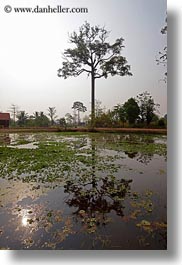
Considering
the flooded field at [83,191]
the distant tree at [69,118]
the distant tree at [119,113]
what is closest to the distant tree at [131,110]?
the distant tree at [119,113]

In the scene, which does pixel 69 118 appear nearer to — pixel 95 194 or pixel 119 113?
pixel 119 113

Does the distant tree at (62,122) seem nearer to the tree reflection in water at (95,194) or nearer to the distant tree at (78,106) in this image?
the distant tree at (78,106)

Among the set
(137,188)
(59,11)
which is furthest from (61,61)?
(137,188)

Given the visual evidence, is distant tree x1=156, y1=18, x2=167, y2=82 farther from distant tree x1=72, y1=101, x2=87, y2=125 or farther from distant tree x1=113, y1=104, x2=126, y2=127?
distant tree x1=72, y1=101, x2=87, y2=125

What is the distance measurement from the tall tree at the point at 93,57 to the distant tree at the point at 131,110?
0.22 metres

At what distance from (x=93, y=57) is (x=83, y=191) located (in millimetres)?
1007

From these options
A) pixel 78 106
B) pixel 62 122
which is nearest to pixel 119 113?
pixel 78 106

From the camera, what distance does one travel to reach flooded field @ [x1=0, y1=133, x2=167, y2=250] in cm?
191

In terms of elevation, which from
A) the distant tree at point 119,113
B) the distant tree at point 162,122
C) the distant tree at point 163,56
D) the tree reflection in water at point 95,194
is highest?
the distant tree at point 163,56

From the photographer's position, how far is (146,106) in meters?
2.09

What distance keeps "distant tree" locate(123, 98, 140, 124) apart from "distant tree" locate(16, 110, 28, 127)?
0.76 meters

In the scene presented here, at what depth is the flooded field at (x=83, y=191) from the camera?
1.91 metres

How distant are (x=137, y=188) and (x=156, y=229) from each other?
12.2 inches

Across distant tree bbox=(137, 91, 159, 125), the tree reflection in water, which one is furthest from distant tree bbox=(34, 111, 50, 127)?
distant tree bbox=(137, 91, 159, 125)
